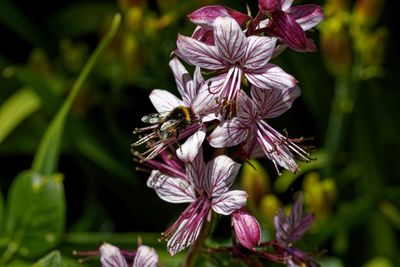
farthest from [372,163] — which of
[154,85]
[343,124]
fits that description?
[154,85]

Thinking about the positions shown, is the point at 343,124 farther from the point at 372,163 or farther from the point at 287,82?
the point at 287,82

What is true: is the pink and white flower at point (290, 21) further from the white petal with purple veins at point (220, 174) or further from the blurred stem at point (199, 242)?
the blurred stem at point (199, 242)

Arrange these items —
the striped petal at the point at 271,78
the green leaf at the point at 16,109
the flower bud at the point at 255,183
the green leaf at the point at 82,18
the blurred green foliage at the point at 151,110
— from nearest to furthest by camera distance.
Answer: the striped petal at the point at 271,78 → the flower bud at the point at 255,183 → the blurred green foliage at the point at 151,110 → the green leaf at the point at 16,109 → the green leaf at the point at 82,18

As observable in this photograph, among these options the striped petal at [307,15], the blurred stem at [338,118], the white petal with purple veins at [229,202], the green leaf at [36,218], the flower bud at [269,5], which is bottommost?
the blurred stem at [338,118]

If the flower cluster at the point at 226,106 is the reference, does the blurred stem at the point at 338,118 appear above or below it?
below

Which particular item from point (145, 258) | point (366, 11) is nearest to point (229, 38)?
point (145, 258)

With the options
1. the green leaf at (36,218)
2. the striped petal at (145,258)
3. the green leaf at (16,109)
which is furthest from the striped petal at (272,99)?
the green leaf at (16,109)

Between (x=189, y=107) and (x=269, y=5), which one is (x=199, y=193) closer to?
(x=189, y=107)
